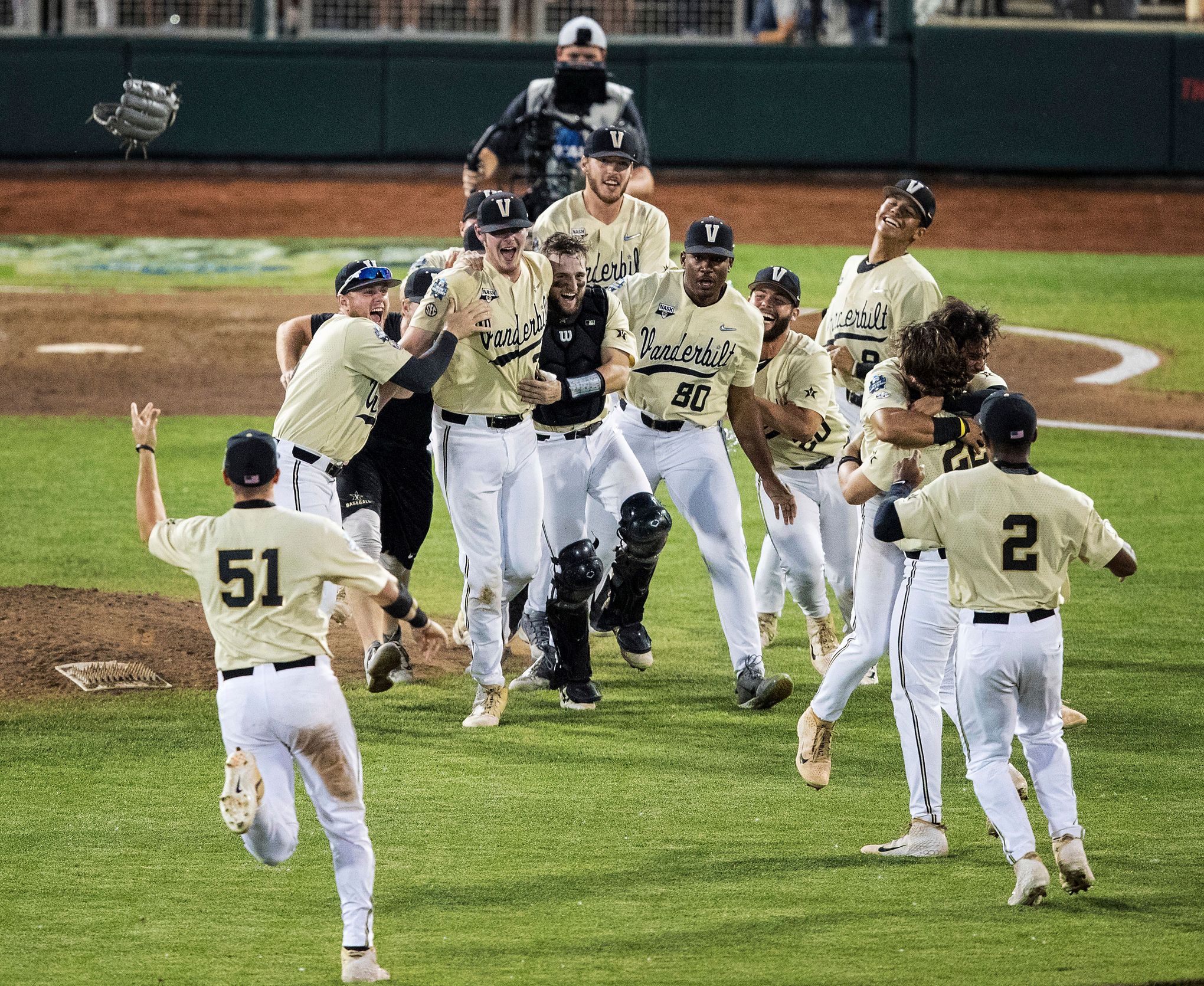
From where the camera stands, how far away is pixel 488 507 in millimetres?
7152

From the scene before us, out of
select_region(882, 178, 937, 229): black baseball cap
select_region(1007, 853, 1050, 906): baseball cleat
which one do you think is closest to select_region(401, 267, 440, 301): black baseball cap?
select_region(882, 178, 937, 229): black baseball cap

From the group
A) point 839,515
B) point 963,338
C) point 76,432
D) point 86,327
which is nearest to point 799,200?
point 86,327

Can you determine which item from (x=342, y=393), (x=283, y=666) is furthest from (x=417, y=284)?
(x=283, y=666)

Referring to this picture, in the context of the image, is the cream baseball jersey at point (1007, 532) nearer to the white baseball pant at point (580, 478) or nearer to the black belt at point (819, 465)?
the white baseball pant at point (580, 478)

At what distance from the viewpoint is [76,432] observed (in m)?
13.7

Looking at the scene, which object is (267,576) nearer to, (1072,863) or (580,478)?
(1072,863)

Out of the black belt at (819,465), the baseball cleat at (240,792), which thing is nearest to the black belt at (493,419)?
the black belt at (819,465)

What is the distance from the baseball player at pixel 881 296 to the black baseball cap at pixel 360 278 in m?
2.31

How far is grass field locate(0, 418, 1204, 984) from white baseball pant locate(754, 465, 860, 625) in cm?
42

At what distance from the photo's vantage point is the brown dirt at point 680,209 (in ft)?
76.8

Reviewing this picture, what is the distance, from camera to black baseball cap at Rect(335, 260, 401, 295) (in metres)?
7.15

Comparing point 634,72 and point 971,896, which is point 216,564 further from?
point 634,72

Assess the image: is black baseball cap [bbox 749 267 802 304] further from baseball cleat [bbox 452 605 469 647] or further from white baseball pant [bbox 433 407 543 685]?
baseball cleat [bbox 452 605 469 647]

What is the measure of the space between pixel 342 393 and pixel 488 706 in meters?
1.46
